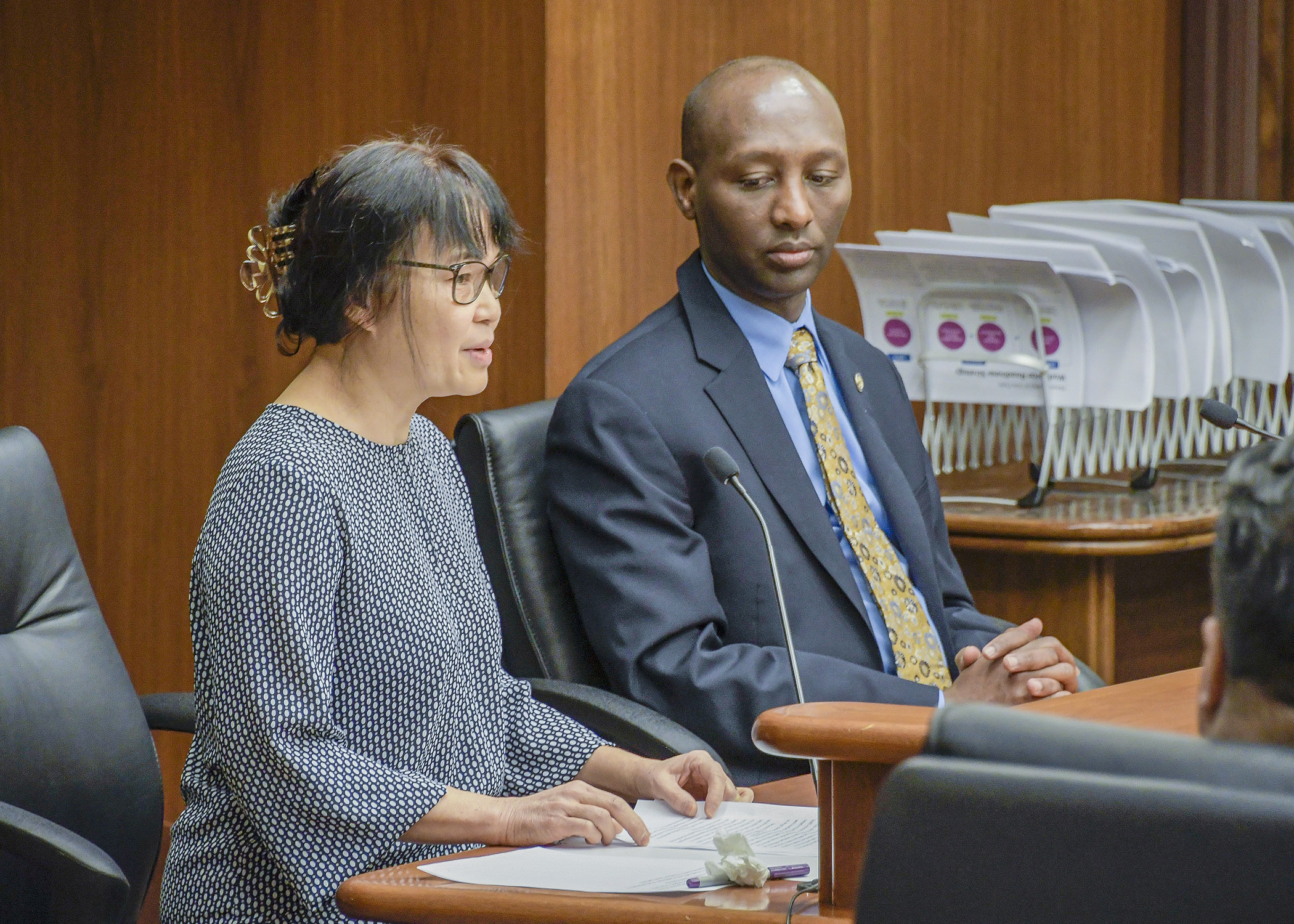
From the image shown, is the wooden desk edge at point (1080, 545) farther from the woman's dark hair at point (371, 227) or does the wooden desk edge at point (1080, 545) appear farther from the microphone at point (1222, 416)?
the woman's dark hair at point (371, 227)

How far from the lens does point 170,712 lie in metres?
1.93

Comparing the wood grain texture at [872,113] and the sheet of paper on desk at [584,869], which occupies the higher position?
the wood grain texture at [872,113]

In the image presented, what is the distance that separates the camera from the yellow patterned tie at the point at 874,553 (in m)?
2.17

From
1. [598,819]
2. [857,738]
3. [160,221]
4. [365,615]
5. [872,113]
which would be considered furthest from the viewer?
[872,113]

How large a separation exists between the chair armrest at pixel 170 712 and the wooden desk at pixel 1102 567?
1.30 meters

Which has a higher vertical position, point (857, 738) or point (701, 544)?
point (857, 738)

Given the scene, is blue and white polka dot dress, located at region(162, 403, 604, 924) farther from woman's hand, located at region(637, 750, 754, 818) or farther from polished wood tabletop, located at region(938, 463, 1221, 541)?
polished wood tabletop, located at region(938, 463, 1221, 541)

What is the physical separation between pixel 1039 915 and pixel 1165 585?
230 centimetres

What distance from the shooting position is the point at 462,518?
180 cm

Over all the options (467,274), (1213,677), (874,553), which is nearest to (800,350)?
(874,553)

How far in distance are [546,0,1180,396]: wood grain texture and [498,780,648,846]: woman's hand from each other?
1.23m

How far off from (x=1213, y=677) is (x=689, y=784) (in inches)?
39.4

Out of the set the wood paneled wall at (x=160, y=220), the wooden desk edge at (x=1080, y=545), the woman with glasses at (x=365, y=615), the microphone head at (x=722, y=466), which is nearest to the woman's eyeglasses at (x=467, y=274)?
the woman with glasses at (x=365, y=615)

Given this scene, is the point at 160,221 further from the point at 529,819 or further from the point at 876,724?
the point at 876,724
